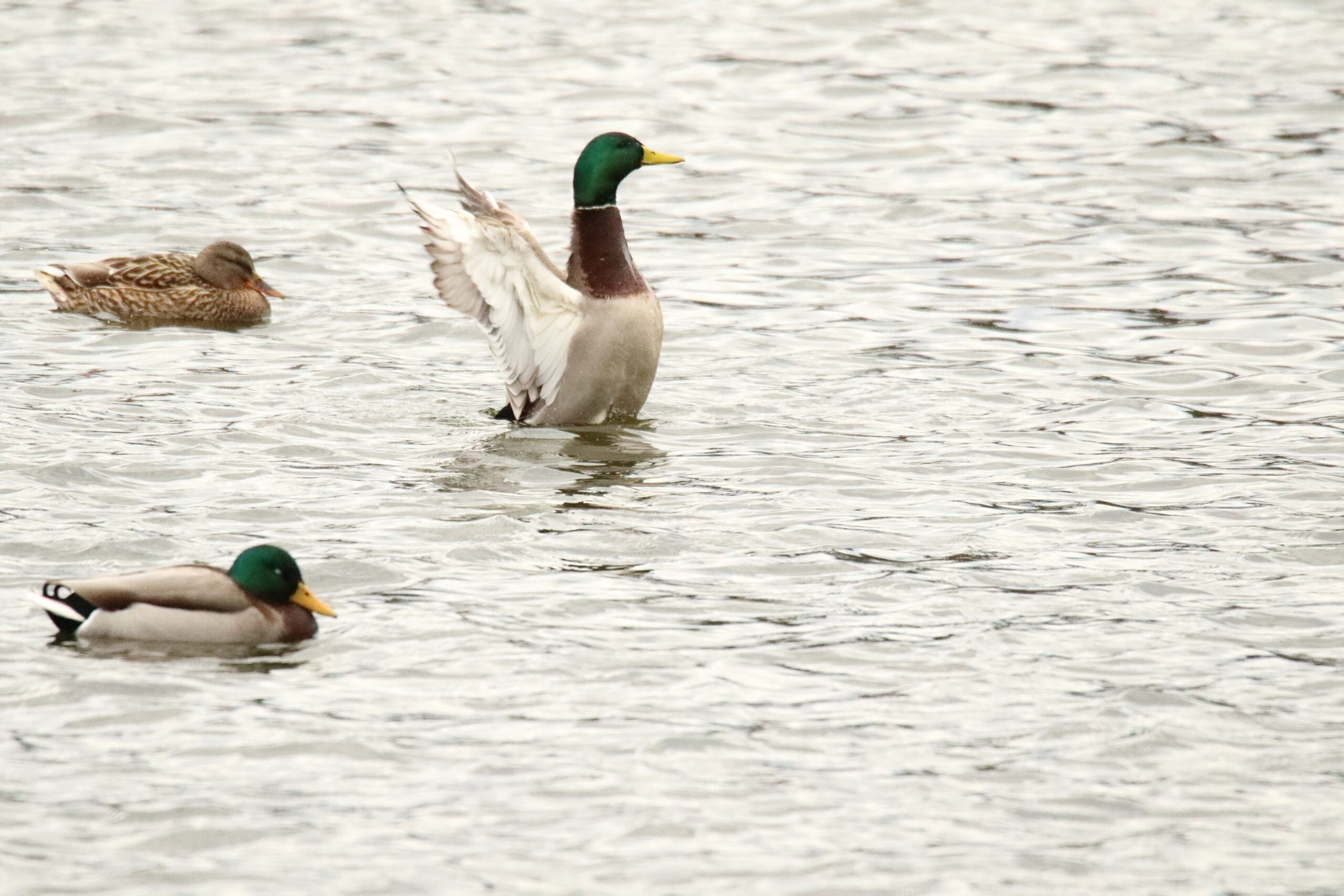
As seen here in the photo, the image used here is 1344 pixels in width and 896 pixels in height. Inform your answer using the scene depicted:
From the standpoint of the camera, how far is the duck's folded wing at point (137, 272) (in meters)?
12.2

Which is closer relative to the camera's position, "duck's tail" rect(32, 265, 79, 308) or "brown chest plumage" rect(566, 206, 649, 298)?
"brown chest plumage" rect(566, 206, 649, 298)

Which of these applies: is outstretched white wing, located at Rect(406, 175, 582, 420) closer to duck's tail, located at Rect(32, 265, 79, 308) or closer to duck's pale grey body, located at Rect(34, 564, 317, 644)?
duck's pale grey body, located at Rect(34, 564, 317, 644)

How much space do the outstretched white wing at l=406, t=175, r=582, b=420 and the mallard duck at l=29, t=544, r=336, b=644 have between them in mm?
2721

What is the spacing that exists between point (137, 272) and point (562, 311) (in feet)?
11.7

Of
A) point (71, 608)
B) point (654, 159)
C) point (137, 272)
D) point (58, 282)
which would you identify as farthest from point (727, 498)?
point (58, 282)

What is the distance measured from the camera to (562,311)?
9977 millimetres

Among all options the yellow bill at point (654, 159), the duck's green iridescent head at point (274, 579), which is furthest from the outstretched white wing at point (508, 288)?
the duck's green iridescent head at point (274, 579)

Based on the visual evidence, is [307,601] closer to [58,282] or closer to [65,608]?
[65,608]

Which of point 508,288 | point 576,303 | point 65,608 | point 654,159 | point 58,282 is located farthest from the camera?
point 58,282

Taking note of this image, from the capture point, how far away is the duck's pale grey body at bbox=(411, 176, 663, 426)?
31.7 ft

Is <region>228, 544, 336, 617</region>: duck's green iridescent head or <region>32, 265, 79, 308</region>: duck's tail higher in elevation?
<region>32, 265, 79, 308</region>: duck's tail

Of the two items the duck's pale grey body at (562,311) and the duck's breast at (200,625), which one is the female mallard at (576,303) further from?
the duck's breast at (200,625)

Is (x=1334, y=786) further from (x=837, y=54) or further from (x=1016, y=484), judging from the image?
(x=837, y=54)

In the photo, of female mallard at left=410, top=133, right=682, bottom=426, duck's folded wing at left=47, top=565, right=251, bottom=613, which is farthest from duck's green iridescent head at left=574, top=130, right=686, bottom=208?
duck's folded wing at left=47, top=565, right=251, bottom=613
